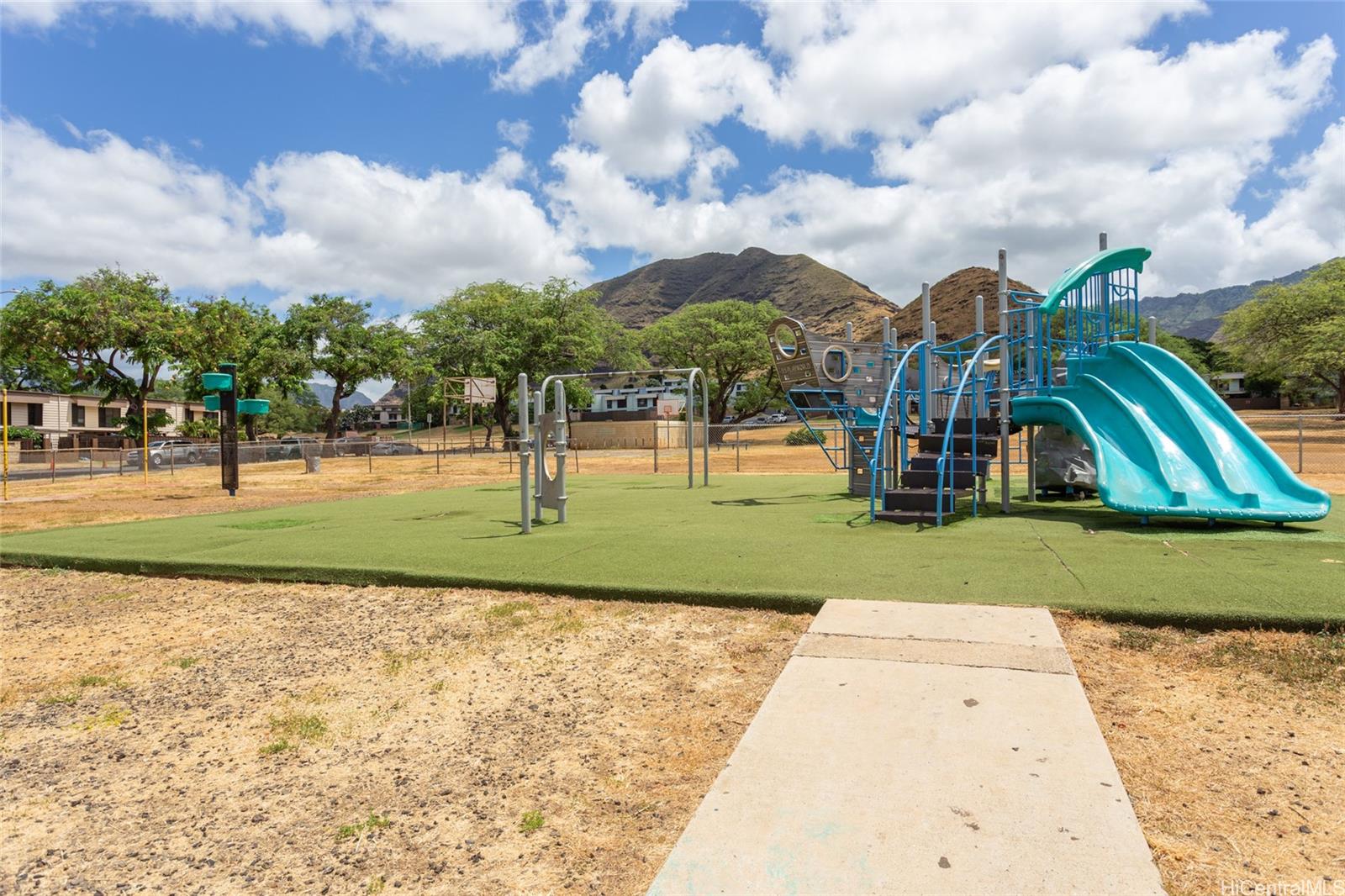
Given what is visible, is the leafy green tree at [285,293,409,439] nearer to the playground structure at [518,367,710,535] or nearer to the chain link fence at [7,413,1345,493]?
the chain link fence at [7,413,1345,493]

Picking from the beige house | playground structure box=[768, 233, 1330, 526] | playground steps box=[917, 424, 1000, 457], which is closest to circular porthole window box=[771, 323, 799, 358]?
playground structure box=[768, 233, 1330, 526]

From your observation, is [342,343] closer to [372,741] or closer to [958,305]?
[372,741]

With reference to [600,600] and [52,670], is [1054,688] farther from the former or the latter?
[52,670]

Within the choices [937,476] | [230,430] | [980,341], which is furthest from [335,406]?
[937,476]

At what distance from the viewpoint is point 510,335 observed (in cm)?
4953

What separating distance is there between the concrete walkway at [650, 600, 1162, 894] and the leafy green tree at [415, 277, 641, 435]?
44939 millimetres

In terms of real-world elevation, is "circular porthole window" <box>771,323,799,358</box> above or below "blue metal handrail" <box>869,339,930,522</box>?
above

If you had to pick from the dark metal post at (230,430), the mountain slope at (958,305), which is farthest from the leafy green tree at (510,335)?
the mountain slope at (958,305)

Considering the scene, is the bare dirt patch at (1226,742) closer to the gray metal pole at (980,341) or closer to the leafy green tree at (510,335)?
the gray metal pole at (980,341)

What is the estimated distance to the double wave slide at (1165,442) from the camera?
7.50 meters

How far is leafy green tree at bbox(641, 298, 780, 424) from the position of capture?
55.0 meters

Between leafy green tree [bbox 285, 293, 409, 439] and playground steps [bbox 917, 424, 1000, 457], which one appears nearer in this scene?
playground steps [bbox 917, 424, 1000, 457]

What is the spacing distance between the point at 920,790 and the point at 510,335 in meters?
49.2

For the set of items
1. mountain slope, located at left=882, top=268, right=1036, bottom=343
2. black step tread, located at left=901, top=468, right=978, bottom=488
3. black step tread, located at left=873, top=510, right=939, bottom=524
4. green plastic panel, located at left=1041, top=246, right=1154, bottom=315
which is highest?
mountain slope, located at left=882, top=268, right=1036, bottom=343
